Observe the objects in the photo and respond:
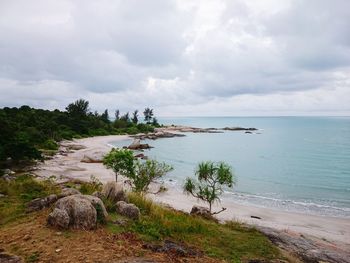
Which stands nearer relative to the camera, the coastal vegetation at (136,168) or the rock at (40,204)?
the rock at (40,204)

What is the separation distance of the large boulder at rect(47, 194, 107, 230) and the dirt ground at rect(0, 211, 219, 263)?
32 centimetres

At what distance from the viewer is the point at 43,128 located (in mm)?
78312

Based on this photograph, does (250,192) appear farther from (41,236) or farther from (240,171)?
(41,236)

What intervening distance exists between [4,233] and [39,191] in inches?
274

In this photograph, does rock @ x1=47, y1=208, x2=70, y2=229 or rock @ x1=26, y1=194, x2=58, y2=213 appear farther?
rock @ x1=26, y1=194, x2=58, y2=213

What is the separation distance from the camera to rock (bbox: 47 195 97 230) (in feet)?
38.5

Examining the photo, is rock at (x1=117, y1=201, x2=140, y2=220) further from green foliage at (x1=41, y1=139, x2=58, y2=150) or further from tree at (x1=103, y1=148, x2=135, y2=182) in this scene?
green foliage at (x1=41, y1=139, x2=58, y2=150)

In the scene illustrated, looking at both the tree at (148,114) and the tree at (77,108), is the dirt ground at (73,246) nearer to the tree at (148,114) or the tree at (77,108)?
the tree at (77,108)

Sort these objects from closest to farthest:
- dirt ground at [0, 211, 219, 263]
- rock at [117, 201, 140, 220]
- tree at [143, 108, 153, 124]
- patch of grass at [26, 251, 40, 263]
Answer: patch of grass at [26, 251, 40, 263] < dirt ground at [0, 211, 219, 263] < rock at [117, 201, 140, 220] < tree at [143, 108, 153, 124]

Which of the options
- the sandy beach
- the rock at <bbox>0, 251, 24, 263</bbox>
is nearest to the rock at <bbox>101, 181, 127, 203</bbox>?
the rock at <bbox>0, 251, 24, 263</bbox>

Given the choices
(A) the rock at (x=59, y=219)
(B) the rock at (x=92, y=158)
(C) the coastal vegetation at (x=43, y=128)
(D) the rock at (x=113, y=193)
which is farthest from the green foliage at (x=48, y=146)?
(A) the rock at (x=59, y=219)

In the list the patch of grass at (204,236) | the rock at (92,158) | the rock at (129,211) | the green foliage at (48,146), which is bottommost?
the rock at (92,158)

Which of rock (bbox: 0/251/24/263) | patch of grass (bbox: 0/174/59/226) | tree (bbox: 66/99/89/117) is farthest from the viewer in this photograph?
tree (bbox: 66/99/89/117)

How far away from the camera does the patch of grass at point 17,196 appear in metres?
13.7
